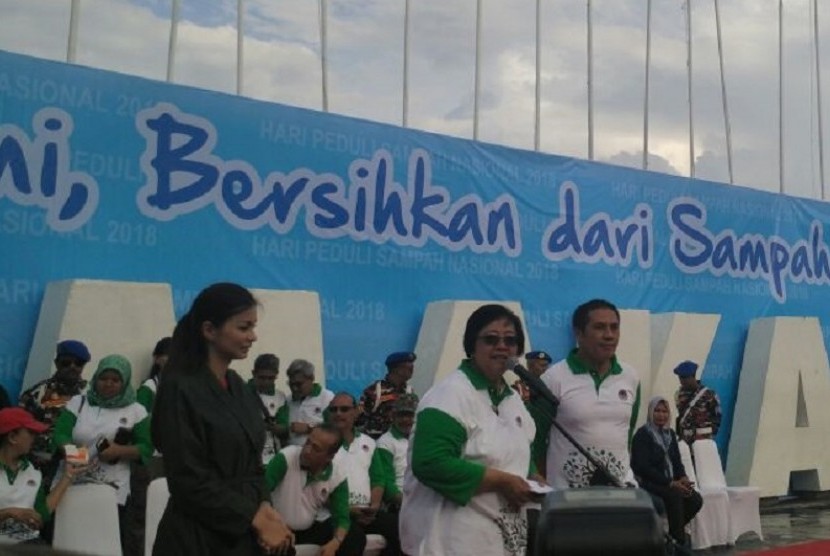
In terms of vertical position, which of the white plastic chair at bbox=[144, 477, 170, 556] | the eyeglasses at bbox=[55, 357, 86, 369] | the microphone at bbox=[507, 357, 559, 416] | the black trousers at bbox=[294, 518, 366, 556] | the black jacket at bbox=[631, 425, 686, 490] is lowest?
the black trousers at bbox=[294, 518, 366, 556]

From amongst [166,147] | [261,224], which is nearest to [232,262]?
[261,224]

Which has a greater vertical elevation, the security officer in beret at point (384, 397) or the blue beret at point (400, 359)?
the blue beret at point (400, 359)

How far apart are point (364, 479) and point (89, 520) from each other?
165cm

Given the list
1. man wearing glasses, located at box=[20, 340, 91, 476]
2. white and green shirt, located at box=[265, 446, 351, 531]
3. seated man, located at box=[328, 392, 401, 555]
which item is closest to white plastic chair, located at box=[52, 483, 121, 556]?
man wearing glasses, located at box=[20, 340, 91, 476]

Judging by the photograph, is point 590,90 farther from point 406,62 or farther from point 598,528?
point 598,528

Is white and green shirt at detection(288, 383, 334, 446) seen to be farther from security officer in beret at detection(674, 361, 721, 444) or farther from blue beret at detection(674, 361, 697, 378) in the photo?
blue beret at detection(674, 361, 697, 378)

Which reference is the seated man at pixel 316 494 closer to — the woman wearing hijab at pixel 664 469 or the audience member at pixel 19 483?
the audience member at pixel 19 483

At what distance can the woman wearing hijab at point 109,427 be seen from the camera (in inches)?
239

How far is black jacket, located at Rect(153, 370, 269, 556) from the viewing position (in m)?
2.76

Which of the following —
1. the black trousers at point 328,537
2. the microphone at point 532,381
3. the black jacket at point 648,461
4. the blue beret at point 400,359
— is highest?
the blue beret at point 400,359

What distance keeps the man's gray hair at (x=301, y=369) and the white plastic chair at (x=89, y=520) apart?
1.87 metres

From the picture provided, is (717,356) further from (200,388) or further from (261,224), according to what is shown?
(200,388)

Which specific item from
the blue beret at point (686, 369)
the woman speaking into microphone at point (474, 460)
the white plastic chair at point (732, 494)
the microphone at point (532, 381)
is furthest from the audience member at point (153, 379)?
the blue beret at point (686, 369)

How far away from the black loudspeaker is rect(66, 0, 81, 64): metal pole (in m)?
5.92
